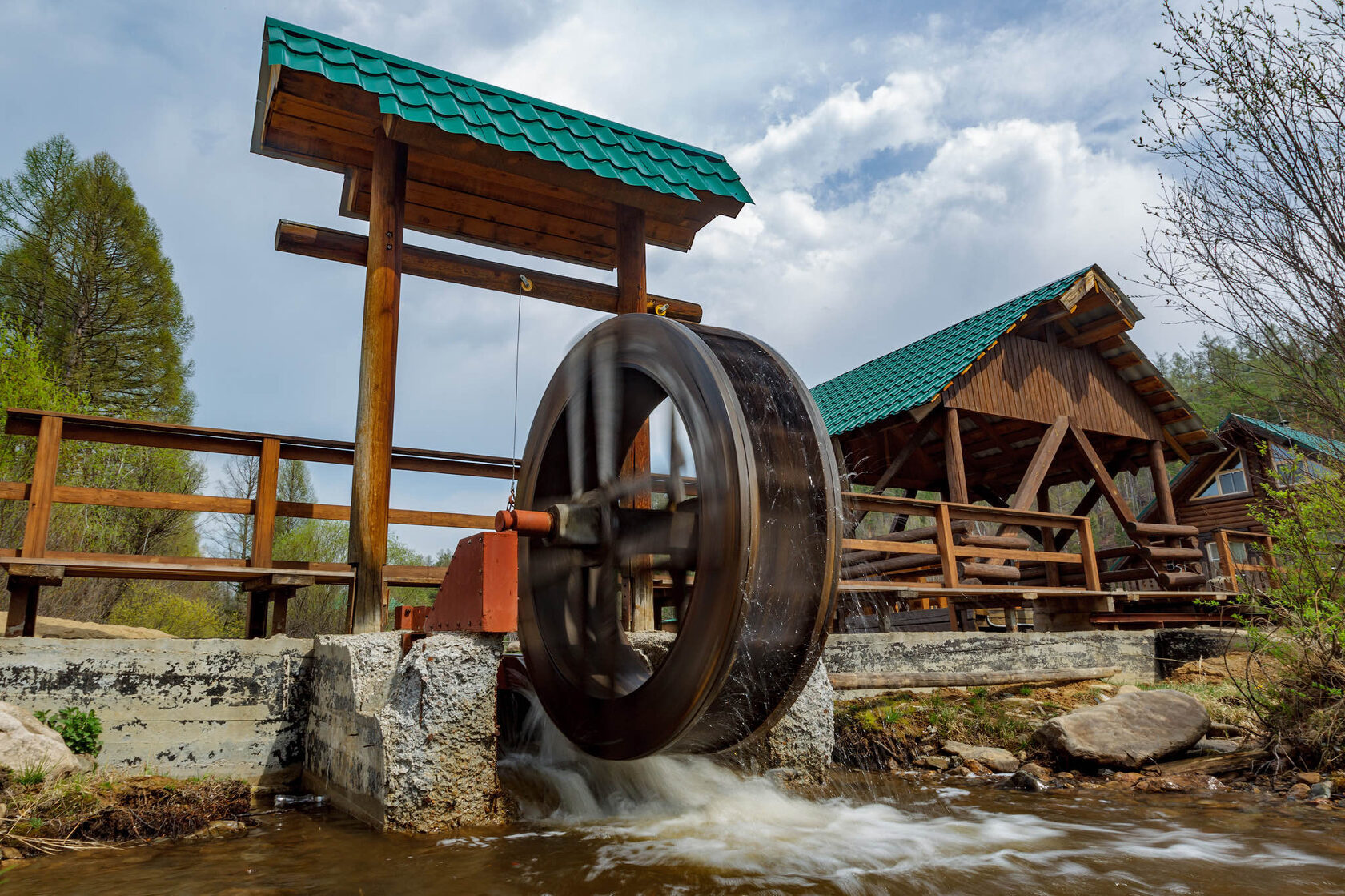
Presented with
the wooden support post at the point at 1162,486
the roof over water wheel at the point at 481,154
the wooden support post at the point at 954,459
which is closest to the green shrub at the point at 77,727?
the roof over water wheel at the point at 481,154

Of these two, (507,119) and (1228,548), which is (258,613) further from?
(1228,548)

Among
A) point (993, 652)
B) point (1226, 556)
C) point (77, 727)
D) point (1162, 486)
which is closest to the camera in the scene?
point (77, 727)

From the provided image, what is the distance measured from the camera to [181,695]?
4109 mm

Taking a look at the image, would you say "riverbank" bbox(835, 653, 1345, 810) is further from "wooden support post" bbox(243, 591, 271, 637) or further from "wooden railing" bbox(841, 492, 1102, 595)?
"wooden support post" bbox(243, 591, 271, 637)

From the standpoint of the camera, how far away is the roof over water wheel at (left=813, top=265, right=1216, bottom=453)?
9930mm

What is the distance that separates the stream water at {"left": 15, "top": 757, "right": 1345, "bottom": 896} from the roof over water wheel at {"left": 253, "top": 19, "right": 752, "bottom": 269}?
3.58 metres

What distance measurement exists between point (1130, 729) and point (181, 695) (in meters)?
5.15

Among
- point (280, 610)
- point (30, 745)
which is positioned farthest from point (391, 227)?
point (30, 745)

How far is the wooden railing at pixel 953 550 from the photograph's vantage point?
7073 millimetres

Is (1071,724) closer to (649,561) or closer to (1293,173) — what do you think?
(649,561)

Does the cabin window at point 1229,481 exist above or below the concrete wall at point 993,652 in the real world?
above

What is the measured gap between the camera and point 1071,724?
4.72 metres

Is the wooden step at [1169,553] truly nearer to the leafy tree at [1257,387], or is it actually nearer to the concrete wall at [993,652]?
the concrete wall at [993,652]

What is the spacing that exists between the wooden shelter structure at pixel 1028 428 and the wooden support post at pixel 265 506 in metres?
5.98
